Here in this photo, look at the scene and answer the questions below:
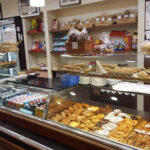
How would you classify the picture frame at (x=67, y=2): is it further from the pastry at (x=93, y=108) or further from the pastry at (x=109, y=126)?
the pastry at (x=109, y=126)

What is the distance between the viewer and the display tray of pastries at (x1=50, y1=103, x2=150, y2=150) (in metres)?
1.48

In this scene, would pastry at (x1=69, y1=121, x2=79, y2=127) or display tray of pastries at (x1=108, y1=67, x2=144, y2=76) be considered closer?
display tray of pastries at (x1=108, y1=67, x2=144, y2=76)

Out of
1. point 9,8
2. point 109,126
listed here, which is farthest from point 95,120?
point 9,8

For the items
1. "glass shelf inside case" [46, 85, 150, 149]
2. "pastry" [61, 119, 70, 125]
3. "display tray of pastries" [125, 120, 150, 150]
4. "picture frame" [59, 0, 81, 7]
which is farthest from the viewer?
"picture frame" [59, 0, 81, 7]

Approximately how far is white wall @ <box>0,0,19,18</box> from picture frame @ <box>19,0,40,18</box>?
460 mm

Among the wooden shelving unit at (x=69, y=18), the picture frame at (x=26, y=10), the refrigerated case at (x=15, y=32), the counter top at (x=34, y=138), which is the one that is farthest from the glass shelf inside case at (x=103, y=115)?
the picture frame at (x=26, y=10)

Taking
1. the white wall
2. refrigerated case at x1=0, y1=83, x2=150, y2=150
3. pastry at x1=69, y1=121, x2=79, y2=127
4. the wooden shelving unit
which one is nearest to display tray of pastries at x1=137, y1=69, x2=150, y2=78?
refrigerated case at x1=0, y1=83, x2=150, y2=150

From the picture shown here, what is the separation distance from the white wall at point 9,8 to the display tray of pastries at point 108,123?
4624 millimetres

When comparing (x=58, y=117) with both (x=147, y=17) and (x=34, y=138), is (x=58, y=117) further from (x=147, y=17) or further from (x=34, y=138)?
(x=147, y=17)

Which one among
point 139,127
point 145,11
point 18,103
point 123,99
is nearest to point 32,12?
point 145,11

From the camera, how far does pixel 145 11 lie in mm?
3215

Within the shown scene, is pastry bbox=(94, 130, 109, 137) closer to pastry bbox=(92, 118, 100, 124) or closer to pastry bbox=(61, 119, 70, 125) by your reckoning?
pastry bbox=(92, 118, 100, 124)

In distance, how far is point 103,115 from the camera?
1.90 meters

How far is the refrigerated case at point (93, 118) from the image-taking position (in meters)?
1.47
